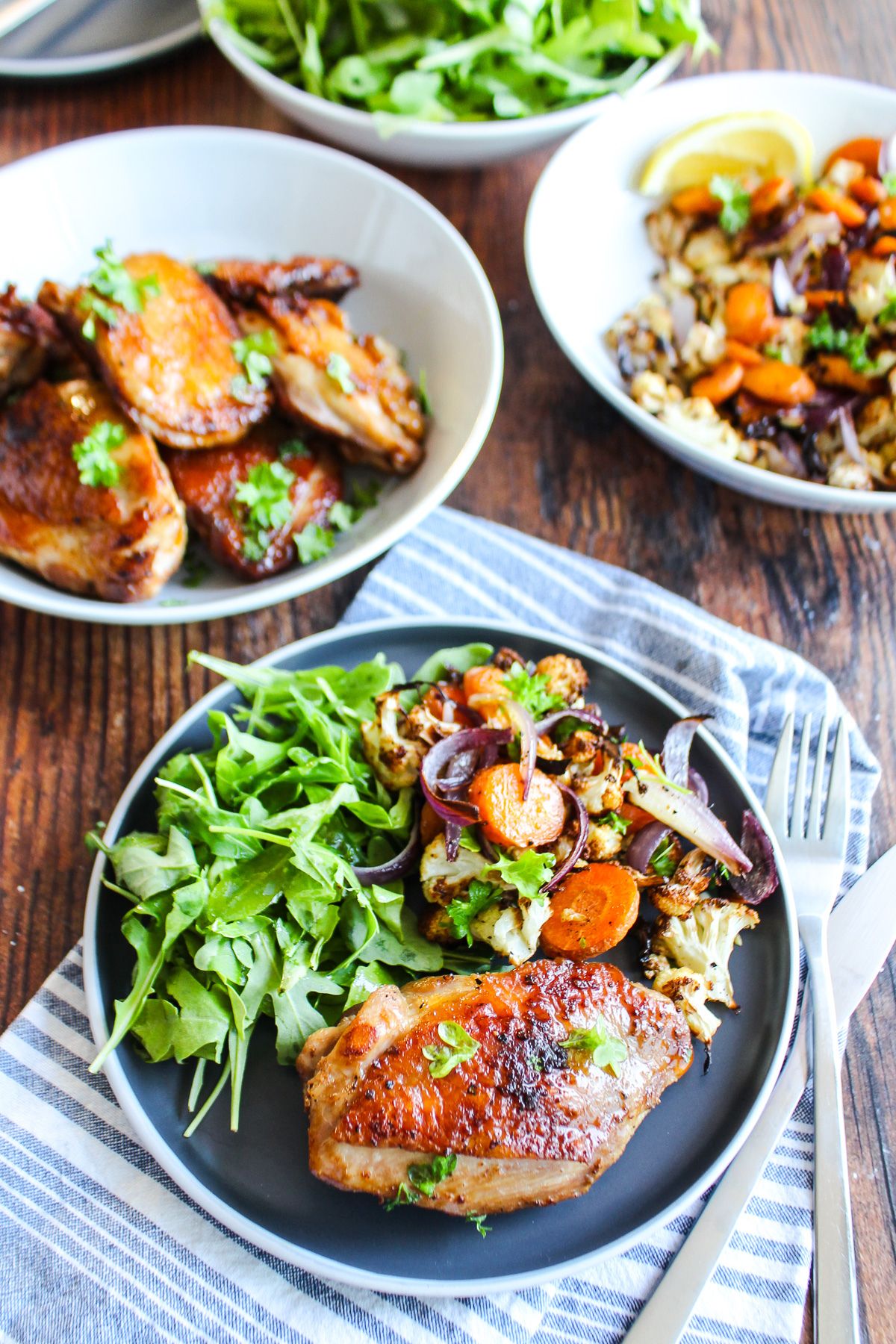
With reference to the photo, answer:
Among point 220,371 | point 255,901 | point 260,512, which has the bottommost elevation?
point 255,901

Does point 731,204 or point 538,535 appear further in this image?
point 731,204

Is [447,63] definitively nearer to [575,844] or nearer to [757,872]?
[575,844]

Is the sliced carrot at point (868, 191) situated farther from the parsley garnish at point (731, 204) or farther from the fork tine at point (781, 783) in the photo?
the fork tine at point (781, 783)

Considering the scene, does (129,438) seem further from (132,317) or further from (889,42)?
(889,42)

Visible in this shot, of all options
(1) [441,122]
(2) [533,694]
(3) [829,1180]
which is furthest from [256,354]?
(3) [829,1180]

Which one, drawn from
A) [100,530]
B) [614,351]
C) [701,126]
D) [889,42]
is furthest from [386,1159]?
[889,42]

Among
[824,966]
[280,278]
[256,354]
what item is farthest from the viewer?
[280,278]

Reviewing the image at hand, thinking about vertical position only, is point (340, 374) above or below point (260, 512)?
above
